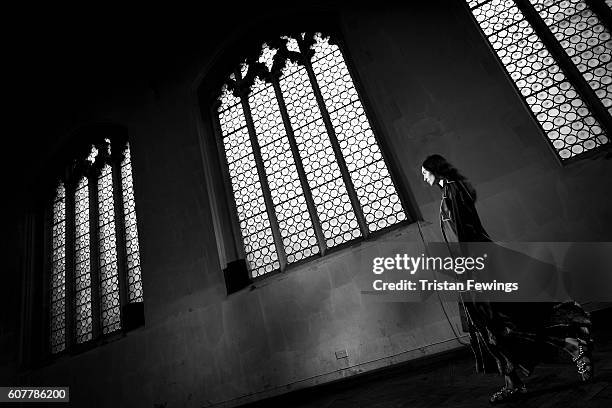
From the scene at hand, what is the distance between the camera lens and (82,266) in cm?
762

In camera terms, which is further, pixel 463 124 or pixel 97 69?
pixel 97 69

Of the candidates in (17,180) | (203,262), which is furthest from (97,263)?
(17,180)

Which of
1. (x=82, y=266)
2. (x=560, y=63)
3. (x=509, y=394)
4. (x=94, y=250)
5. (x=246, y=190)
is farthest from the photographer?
(x=82, y=266)

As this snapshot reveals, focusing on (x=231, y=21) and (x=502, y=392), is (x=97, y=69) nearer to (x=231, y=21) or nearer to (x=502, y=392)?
(x=231, y=21)

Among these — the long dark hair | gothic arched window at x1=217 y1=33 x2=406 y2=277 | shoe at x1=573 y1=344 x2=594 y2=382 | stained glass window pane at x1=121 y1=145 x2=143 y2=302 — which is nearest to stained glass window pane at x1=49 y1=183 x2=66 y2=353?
stained glass window pane at x1=121 y1=145 x2=143 y2=302

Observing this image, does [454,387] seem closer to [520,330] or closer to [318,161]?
[520,330]

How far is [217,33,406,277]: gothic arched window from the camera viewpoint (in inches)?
230

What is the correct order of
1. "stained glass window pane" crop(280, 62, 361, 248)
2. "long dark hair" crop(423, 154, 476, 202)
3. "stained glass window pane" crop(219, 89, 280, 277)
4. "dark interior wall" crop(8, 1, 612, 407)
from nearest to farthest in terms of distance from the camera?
"long dark hair" crop(423, 154, 476, 202) → "dark interior wall" crop(8, 1, 612, 407) → "stained glass window pane" crop(280, 62, 361, 248) → "stained glass window pane" crop(219, 89, 280, 277)

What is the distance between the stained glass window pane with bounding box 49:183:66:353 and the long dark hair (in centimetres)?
720

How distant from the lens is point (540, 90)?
17.5 feet

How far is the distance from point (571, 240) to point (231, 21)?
7085 mm

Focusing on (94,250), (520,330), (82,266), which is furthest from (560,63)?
(82,266)

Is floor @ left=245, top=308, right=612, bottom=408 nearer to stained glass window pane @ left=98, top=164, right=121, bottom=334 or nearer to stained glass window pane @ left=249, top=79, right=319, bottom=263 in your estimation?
stained glass window pane @ left=249, top=79, right=319, bottom=263

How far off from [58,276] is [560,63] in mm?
9233
